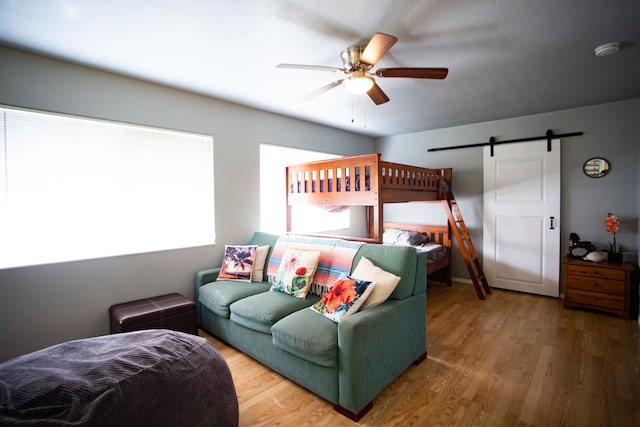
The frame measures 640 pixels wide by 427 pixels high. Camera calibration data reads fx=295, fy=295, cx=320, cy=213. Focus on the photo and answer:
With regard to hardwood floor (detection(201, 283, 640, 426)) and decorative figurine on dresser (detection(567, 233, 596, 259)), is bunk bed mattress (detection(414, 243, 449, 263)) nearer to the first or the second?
hardwood floor (detection(201, 283, 640, 426))

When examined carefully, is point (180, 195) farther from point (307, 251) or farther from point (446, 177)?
point (446, 177)

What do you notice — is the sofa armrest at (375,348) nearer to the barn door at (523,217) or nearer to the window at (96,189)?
the window at (96,189)

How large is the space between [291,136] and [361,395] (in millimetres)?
3227

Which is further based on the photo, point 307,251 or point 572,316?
point 572,316

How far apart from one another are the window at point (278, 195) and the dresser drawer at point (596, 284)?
3173mm

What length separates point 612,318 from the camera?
3174 millimetres

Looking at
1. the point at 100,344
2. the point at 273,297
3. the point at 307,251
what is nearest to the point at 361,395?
the point at 273,297

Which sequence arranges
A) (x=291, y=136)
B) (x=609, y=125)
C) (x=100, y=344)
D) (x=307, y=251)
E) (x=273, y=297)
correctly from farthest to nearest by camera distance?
(x=291, y=136) < (x=609, y=125) < (x=307, y=251) < (x=273, y=297) < (x=100, y=344)

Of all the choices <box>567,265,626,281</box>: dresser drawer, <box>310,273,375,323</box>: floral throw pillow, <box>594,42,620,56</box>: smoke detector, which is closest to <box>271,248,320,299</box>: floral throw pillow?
<box>310,273,375,323</box>: floral throw pillow

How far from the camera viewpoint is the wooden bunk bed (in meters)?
2.69

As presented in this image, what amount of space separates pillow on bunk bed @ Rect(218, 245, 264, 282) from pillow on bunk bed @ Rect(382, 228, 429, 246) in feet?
6.92

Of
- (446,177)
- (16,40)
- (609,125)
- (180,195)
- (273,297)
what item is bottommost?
(273,297)

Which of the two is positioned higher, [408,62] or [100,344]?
[408,62]

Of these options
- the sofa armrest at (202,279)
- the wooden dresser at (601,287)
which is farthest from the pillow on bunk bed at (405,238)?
the sofa armrest at (202,279)
